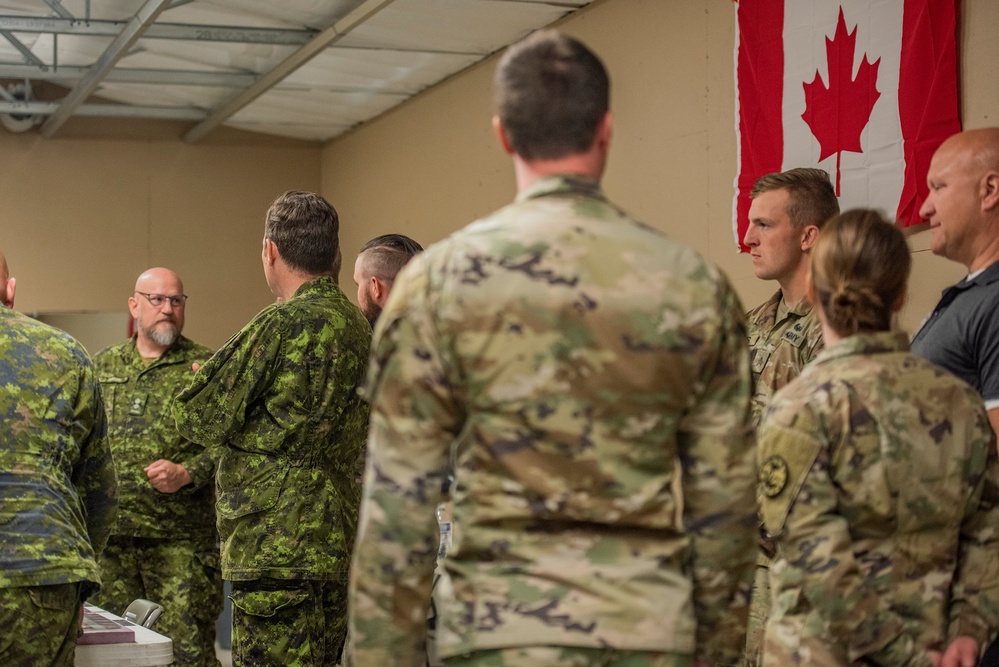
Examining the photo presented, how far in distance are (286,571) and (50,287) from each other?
276 inches

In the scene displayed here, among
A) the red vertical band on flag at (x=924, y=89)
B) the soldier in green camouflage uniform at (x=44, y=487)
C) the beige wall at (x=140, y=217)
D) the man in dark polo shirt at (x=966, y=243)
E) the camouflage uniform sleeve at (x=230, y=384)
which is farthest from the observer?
the beige wall at (x=140, y=217)

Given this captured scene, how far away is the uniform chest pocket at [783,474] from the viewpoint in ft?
6.56

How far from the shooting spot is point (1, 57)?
808cm

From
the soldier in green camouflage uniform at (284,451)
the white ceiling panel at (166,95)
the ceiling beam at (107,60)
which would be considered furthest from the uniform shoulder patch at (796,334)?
the white ceiling panel at (166,95)

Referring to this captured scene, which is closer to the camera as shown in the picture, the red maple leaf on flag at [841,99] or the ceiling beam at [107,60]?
the red maple leaf on flag at [841,99]

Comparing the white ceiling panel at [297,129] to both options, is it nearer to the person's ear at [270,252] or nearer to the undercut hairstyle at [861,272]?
the person's ear at [270,252]

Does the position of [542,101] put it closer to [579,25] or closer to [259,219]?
[579,25]

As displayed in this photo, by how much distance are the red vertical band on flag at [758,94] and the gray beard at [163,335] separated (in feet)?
→ 8.05

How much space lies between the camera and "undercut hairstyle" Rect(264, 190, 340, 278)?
361 centimetres

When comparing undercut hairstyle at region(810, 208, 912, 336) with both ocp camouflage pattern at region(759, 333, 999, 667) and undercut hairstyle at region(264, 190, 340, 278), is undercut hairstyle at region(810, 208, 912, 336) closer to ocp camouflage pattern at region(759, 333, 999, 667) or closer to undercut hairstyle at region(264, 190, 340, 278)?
ocp camouflage pattern at region(759, 333, 999, 667)

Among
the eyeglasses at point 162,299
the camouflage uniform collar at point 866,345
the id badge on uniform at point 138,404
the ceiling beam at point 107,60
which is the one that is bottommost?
the id badge on uniform at point 138,404

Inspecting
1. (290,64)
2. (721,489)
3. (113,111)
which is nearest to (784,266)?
(721,489)

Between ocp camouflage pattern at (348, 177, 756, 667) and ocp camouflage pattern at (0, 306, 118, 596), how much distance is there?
1.48m

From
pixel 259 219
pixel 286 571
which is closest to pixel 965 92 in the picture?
pixel 286 571
